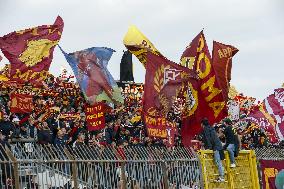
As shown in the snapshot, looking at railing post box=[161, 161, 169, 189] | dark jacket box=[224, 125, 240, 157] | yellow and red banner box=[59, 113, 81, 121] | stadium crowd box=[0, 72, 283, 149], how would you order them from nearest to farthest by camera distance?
1. railing post box=[161, 161, 169, 189]
2. stadium crowd box=[0, 72, 283, 149]
3. dark jacket box=[224, 125, 240, 157]
4. yellow and red banner box=[59, 113, 81, 121]

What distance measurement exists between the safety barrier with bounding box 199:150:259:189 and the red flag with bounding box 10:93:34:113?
533 cm

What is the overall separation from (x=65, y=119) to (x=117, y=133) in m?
2.50

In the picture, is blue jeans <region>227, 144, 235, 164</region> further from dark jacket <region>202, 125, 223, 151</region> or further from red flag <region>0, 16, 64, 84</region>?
red flag <region>0, 16, 64, 84</region>

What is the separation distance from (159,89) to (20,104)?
14.8ft

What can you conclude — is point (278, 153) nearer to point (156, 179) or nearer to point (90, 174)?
point (156, 179)

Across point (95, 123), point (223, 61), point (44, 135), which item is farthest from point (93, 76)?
point (223, 61)

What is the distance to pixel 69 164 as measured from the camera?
15.0m

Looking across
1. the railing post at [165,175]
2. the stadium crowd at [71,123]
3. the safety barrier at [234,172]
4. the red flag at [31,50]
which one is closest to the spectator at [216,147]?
the safety barrier at [234,172]

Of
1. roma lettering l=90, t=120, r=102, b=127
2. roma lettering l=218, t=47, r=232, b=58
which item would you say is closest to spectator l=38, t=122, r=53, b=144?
roma lettering l=90, t=120, r=102, b=127

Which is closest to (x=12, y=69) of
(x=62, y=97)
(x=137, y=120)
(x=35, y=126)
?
(x=35, y=126)

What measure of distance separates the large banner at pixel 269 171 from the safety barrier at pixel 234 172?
73 centimetres

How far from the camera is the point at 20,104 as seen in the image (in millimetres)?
21531

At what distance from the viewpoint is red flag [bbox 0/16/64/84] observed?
2103 centimetres

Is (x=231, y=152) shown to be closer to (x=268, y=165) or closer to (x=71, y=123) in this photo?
(x=268, y=165)
